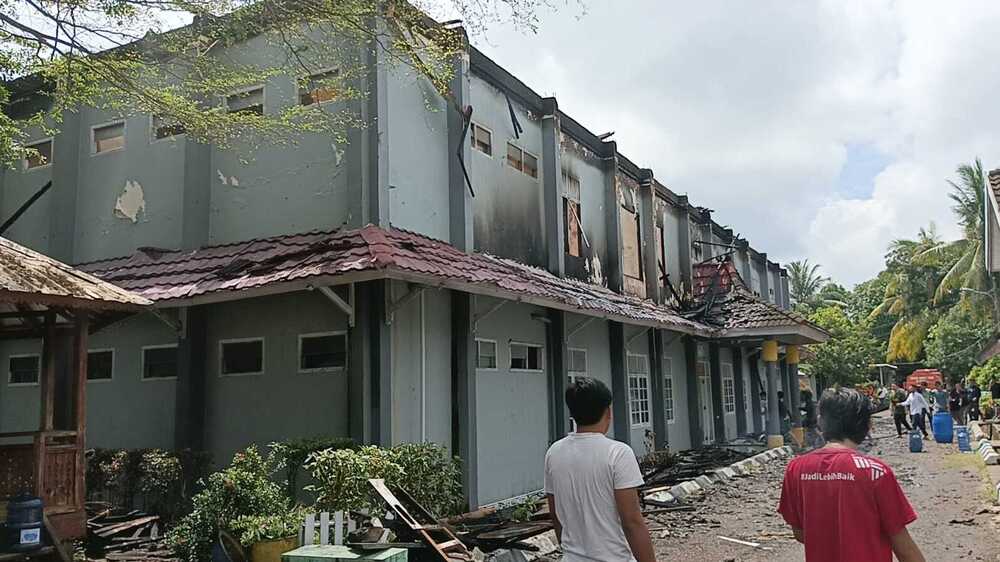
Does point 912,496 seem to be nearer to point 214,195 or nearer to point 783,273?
point 214,195

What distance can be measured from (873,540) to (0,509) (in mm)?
8330

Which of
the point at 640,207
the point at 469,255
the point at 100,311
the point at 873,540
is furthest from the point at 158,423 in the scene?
the point at 640,207

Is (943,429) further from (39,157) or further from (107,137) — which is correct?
(39,157)

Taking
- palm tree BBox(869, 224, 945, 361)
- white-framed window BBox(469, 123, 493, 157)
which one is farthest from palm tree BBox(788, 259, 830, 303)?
white-framed window BBox(469, 123, 493, 157)

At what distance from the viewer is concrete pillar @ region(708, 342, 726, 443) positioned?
23094 millimetres

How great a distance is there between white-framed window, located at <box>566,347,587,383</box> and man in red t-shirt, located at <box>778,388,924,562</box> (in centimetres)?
1080

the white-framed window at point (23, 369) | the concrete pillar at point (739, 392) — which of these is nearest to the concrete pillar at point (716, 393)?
the concrete pillar at point (739, 392)

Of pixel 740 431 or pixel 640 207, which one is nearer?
pixel 640 207

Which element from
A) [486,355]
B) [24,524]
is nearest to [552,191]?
[486,355]

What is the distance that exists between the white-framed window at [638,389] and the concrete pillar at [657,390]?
23cm

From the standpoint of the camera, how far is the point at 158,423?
38.3ft

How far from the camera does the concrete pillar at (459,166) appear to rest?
12258mm

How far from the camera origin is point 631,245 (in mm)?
18938

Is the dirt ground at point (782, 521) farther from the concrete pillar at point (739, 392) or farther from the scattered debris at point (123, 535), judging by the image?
the concrete pillar at point (739, 392)
